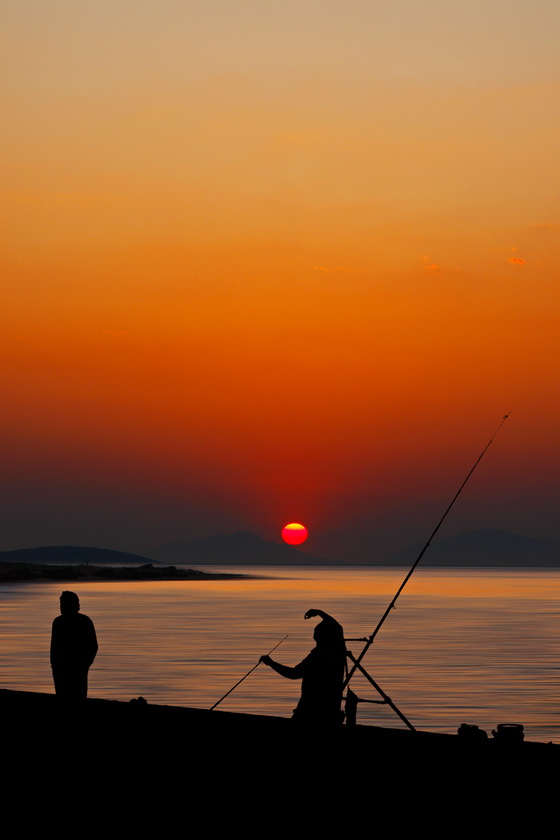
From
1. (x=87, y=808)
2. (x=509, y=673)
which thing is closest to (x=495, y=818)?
(x=87, y=808)

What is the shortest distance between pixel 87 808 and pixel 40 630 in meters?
36.8

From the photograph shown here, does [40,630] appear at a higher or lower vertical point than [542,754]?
higher

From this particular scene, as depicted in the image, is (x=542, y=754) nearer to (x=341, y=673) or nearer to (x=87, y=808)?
(x=341, y=673)

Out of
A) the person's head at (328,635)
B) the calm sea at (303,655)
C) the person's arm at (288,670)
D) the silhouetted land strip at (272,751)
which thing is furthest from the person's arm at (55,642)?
the calm sea at (303,655)

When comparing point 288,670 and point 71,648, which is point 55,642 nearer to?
point 71,648

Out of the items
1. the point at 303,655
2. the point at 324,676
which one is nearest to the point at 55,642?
the point at 324,676

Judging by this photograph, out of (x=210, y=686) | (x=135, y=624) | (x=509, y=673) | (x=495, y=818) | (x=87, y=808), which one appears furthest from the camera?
(x=135, y=624)

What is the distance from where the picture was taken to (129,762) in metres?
9.68

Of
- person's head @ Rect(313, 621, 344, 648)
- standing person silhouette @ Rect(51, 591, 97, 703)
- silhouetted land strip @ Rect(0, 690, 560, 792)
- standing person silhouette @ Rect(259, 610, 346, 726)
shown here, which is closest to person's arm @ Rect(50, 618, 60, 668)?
standing person silhouette @ Rect(51, 591, 97, 703)

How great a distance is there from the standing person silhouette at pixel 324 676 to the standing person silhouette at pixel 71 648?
2692 millimetres

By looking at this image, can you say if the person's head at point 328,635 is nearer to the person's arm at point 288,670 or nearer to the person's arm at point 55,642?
the person's arm at point 288,670

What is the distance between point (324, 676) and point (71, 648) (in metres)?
3.09

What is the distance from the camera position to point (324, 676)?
9.59m

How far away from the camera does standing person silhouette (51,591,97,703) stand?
11578 mm
